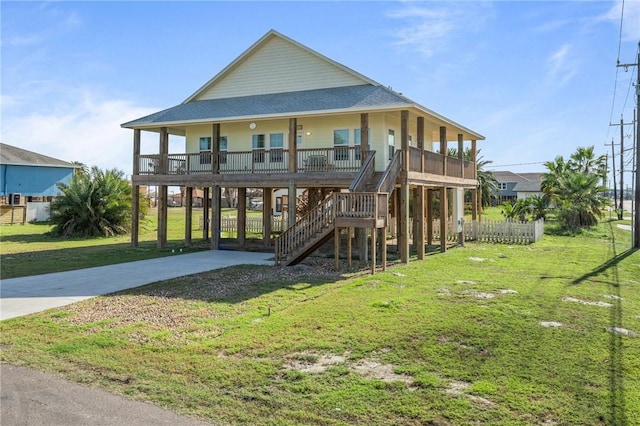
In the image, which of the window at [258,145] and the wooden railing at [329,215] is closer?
the wooden railing at [329,215]

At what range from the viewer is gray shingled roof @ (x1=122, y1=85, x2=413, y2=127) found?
16.9 m

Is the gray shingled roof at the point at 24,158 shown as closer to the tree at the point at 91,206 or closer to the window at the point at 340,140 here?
the tree at the point at 91,206

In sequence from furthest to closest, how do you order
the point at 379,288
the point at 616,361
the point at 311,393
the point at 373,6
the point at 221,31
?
the point at 221,31, the point at 373,6, the point at 379,288, the point at 616,361, the point at 311,393

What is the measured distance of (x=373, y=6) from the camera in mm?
14734

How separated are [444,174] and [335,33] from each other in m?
7.42

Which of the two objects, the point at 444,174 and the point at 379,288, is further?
the point at 444,174

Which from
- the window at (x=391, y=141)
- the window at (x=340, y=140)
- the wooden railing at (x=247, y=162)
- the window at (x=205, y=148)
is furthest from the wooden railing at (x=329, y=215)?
the window at (x=205, y=148)

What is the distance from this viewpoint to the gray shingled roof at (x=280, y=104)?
16906mm

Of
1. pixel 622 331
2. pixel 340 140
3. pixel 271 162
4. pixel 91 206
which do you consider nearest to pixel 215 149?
pixel 271 162

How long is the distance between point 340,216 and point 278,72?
34.3 ft

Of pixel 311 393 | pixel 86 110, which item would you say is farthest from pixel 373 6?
pixel 86 110

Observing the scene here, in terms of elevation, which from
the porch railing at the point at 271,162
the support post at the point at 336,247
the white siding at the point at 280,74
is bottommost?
the support post at the point at 336,247

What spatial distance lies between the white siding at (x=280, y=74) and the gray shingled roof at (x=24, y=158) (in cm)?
2698

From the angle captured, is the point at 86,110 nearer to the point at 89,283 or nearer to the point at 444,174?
the point at 89,283
